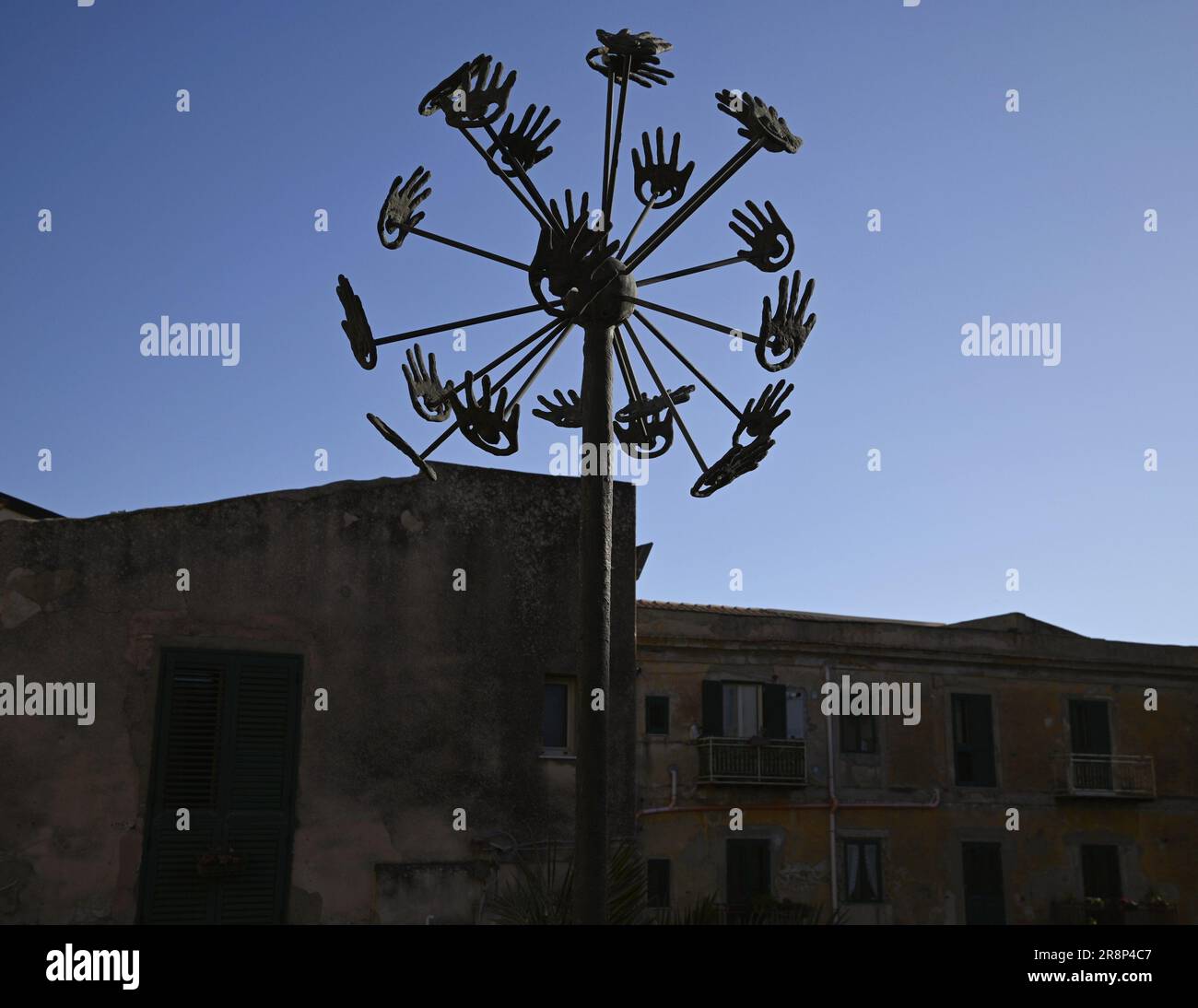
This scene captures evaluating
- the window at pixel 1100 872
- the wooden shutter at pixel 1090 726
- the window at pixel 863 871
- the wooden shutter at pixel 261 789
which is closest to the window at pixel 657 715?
the window at pixel 863 871

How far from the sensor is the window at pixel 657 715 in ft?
92.8

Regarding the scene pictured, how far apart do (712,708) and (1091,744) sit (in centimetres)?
995

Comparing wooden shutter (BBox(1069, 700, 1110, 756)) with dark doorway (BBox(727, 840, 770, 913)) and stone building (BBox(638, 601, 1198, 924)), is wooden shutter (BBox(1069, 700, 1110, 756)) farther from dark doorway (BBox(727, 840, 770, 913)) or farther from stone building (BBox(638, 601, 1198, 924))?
dark doorway (BBox(727, 840, 770, 913))

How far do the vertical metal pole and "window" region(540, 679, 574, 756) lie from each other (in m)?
6.13

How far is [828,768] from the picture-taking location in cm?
2930

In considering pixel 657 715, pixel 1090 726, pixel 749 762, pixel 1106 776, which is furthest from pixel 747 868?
pixel 1090 726

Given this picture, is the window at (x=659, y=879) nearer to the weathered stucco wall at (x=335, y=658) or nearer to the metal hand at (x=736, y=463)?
the weathered stucco wall at (x=335, y=658)

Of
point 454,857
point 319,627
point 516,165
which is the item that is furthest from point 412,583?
point 516,165

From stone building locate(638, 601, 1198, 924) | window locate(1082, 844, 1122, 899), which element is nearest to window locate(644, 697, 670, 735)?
stone building locate(638, 601, 1198, 924)

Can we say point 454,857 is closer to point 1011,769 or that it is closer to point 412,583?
point 412,583

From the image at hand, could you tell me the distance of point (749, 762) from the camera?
28438 mm

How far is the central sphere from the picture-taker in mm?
7445

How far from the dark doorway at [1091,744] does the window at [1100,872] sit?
1.43 metres
